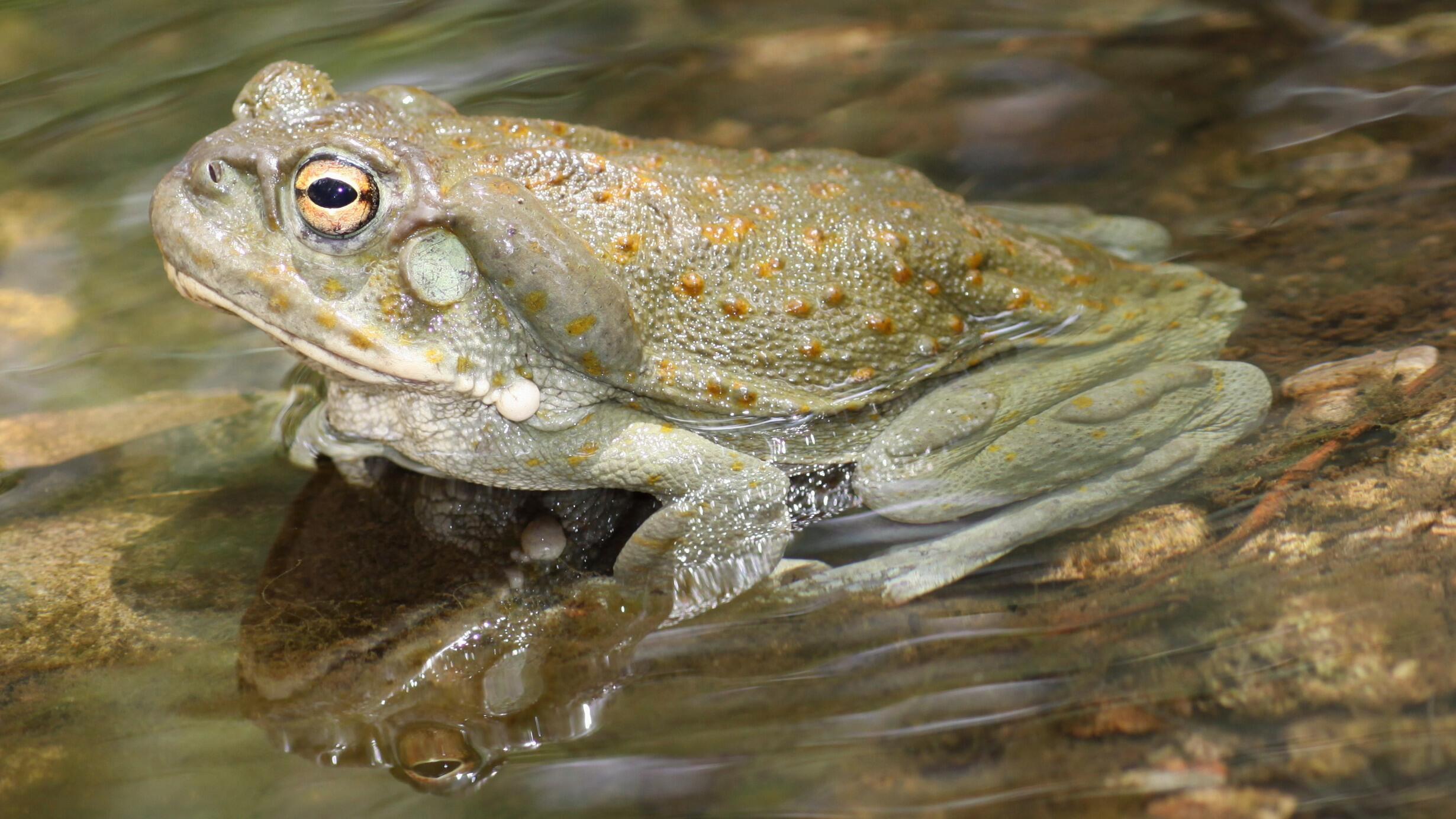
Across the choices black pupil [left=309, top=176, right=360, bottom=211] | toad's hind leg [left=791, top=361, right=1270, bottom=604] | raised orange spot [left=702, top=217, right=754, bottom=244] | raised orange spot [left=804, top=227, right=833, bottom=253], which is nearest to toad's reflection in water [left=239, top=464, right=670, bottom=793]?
toad's hind leg [left=791, top=361, right=1270, bottom=604]

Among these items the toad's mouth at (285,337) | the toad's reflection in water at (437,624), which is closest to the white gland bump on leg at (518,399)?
the toad's mouth at (285,337)

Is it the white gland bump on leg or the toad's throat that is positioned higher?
the toad's throat

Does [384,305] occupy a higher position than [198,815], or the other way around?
[384,305]

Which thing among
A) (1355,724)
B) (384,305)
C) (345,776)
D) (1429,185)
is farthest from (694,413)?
(1429,185)

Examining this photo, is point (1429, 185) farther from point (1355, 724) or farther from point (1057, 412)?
point (1355, 724)

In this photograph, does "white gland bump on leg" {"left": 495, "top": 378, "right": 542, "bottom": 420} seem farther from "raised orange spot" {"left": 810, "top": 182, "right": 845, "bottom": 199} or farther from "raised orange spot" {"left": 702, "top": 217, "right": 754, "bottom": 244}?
"raised orange spot" {"left": 810, "top": 182, "right": 845, "bottom": 199}

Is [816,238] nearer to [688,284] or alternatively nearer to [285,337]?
[688,284]

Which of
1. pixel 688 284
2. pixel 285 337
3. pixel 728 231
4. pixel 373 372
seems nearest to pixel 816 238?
pixel 728 231
